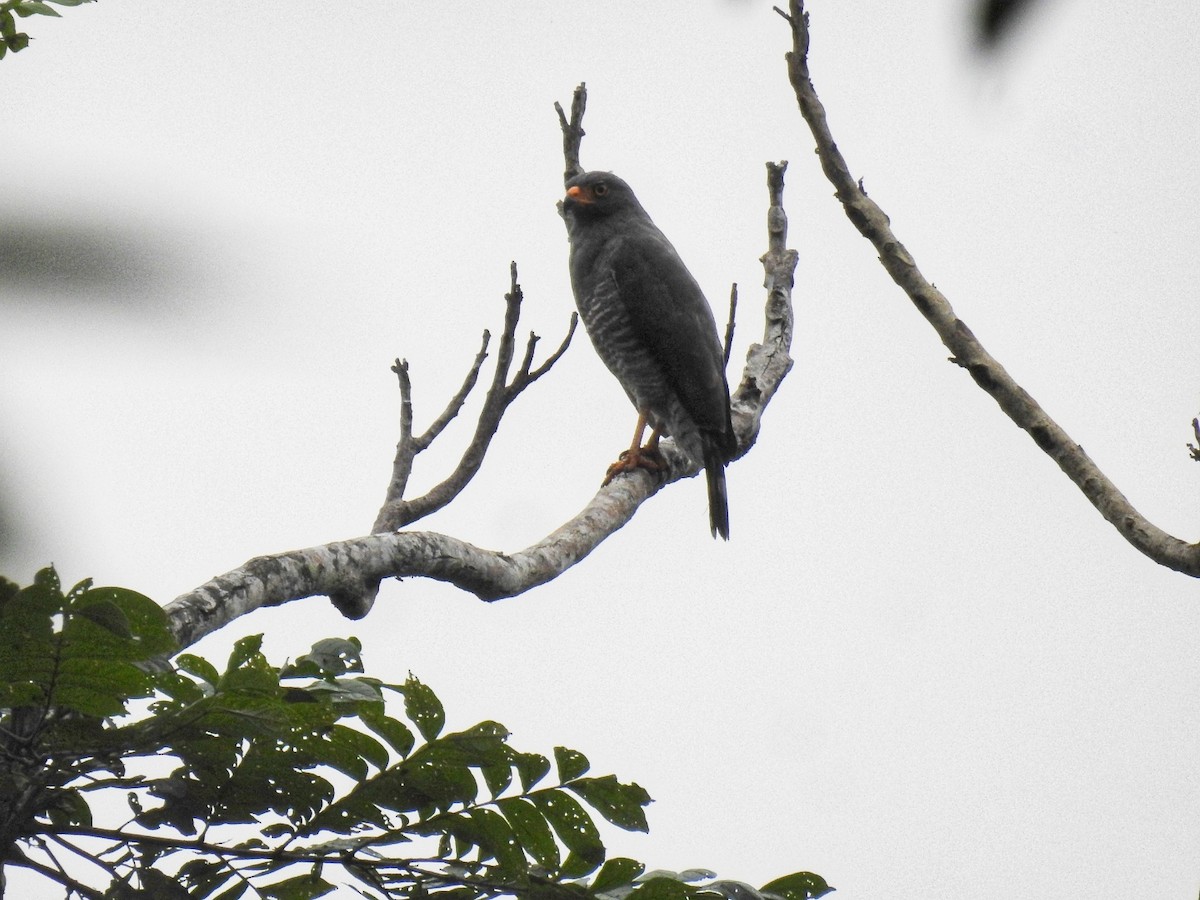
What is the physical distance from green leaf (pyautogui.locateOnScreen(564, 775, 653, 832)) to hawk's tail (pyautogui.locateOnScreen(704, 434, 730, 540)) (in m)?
3.54

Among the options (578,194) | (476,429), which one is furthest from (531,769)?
(578,194)

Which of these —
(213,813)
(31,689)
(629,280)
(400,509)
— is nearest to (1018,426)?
(400,509)

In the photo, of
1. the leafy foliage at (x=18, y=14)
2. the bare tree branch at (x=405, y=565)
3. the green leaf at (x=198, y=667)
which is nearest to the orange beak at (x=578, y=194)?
the bare tree branch at (x=405, y=565)

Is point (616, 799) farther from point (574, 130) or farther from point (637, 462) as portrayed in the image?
point (574, 130)

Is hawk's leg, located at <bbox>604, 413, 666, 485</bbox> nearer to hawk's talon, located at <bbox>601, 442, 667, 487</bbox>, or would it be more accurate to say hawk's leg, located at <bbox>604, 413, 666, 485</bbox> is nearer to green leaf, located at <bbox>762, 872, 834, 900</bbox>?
hawk's talon, located at <bbox>601, 442, 667, 487</bbox>

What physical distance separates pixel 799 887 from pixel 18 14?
74.4 inches

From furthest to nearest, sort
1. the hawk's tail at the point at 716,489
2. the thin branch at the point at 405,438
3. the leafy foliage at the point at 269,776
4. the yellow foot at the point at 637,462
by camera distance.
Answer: the hawk's tail at the point at 716,489 → the yellow foot at the point at 637,462 → the thin branch at the point at 405,438 → the leafy foliage at the point at 269,776

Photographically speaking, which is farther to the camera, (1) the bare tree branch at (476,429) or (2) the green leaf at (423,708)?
(1) the bare tree branch at (476,429)

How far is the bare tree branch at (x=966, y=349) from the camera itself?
2514mm

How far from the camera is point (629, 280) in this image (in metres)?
6.04

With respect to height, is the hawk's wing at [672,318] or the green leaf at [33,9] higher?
the hawk's wing at [672,318]

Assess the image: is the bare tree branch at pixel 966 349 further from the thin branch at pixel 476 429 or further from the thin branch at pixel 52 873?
the thin branch at pixel 52 873

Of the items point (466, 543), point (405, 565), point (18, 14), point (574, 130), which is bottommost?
point (405, 565)

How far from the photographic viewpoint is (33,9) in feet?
6.07
